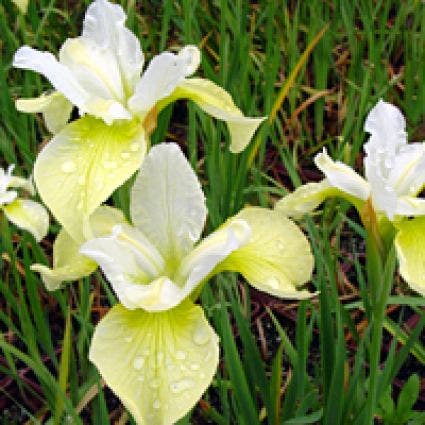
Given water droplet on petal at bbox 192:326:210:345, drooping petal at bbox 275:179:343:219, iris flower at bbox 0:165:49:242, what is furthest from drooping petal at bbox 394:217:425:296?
iris flower at bbox 0:165:49:242

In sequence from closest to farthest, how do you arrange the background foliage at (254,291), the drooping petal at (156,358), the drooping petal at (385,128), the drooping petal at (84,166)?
the drooping petal at (156,358) → the drooping petal at (84,166) → the drooping petal at (385,128) → the background foliage at (254,291)

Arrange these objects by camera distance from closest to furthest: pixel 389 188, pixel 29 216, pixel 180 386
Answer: pixel 180 386 < pixel 389 188 < pixel 29 216

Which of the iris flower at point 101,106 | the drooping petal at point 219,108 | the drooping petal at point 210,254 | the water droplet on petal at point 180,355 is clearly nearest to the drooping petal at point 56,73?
the iris flower at point 101,106

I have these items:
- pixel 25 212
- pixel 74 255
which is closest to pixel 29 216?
pixel 25 212

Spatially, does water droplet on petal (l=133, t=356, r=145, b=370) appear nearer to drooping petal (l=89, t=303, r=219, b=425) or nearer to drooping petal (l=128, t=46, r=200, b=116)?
drooping petal (l=89, t=303, r=219, b=425)

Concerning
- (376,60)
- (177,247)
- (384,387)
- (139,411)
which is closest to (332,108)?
(376,60)

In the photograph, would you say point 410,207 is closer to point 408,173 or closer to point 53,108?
point 408,173

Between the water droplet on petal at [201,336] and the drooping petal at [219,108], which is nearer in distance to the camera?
the water droplet on petal at [201,336]

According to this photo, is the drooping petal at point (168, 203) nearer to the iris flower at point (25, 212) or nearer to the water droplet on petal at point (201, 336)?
the water droplet on petal at point (201, 336)
